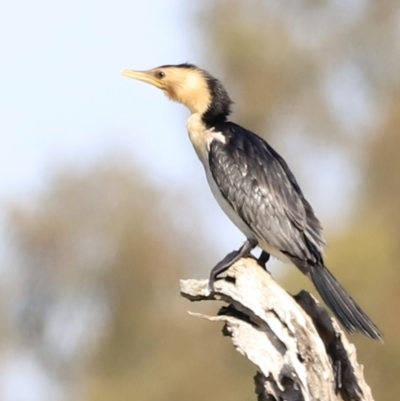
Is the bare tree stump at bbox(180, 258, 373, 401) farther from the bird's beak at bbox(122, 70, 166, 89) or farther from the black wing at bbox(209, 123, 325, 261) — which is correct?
the bird's beak at bbox(122, 70, 166, 89)

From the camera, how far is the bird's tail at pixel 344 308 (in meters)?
7.34

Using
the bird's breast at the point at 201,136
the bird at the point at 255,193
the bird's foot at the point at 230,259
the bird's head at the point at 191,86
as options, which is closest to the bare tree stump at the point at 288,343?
the bird's foot at the point at 230,259

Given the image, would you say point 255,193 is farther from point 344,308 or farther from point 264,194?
point 344,308

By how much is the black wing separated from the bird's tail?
→ 0.59ft

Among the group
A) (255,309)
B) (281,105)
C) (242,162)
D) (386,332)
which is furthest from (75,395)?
(255,309)

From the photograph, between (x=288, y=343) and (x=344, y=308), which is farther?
(x=344, y=308)

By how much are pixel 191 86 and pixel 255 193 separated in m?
1.03

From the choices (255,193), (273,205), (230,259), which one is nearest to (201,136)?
(255,193)

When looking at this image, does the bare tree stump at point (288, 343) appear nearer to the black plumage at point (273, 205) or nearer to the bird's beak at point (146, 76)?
the black plumage at point (273, 205)

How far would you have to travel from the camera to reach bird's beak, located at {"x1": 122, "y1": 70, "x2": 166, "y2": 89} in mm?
8969

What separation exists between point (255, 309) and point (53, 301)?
38.4 feet

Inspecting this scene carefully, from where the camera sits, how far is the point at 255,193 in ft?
26.6

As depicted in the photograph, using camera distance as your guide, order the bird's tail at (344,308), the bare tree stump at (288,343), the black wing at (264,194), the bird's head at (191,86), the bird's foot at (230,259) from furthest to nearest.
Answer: the bird's head at (191,86), the black wing at (264,194), the bird's tail at (344,308), the bird's foot at (230,259), the bare tree stump at (288,343)

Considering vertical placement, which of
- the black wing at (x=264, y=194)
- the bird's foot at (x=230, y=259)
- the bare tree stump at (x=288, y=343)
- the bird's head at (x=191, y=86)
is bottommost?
the bare tree stump at (x=288, y=343)
